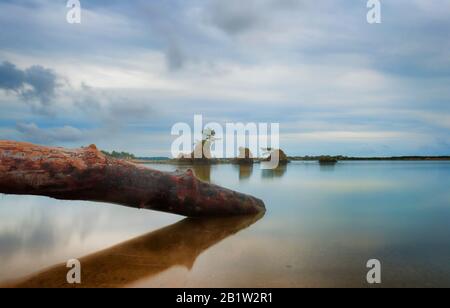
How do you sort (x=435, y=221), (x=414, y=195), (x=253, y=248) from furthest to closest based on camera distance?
(x=414, y=195), (x=435, y=221), (x=253, y=248)

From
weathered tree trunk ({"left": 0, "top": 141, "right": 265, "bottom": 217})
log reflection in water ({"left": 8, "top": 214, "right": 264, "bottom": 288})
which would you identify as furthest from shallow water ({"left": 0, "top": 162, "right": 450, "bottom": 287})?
weathered tree trunk ({"left": 0, "top": 141, "right": 265, "bottom": 217})

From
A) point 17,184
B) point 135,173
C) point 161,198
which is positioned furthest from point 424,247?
point 17,184

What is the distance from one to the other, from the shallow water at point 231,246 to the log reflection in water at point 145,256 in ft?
0.05

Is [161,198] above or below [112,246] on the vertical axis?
above

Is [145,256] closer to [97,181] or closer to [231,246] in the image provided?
[231,246]

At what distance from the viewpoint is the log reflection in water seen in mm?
3377

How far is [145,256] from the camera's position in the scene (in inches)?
165

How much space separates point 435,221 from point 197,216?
17.0 ft

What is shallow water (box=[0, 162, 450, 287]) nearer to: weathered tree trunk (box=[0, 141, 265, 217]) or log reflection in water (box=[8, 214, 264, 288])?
log reflection in water (box=[8, 214, 264, 288])

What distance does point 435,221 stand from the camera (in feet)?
20.7

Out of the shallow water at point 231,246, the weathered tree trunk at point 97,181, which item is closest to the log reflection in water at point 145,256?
the shallow water at point 231,246

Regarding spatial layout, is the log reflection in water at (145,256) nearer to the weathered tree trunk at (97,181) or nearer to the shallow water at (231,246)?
the shallow water at (231,246)
